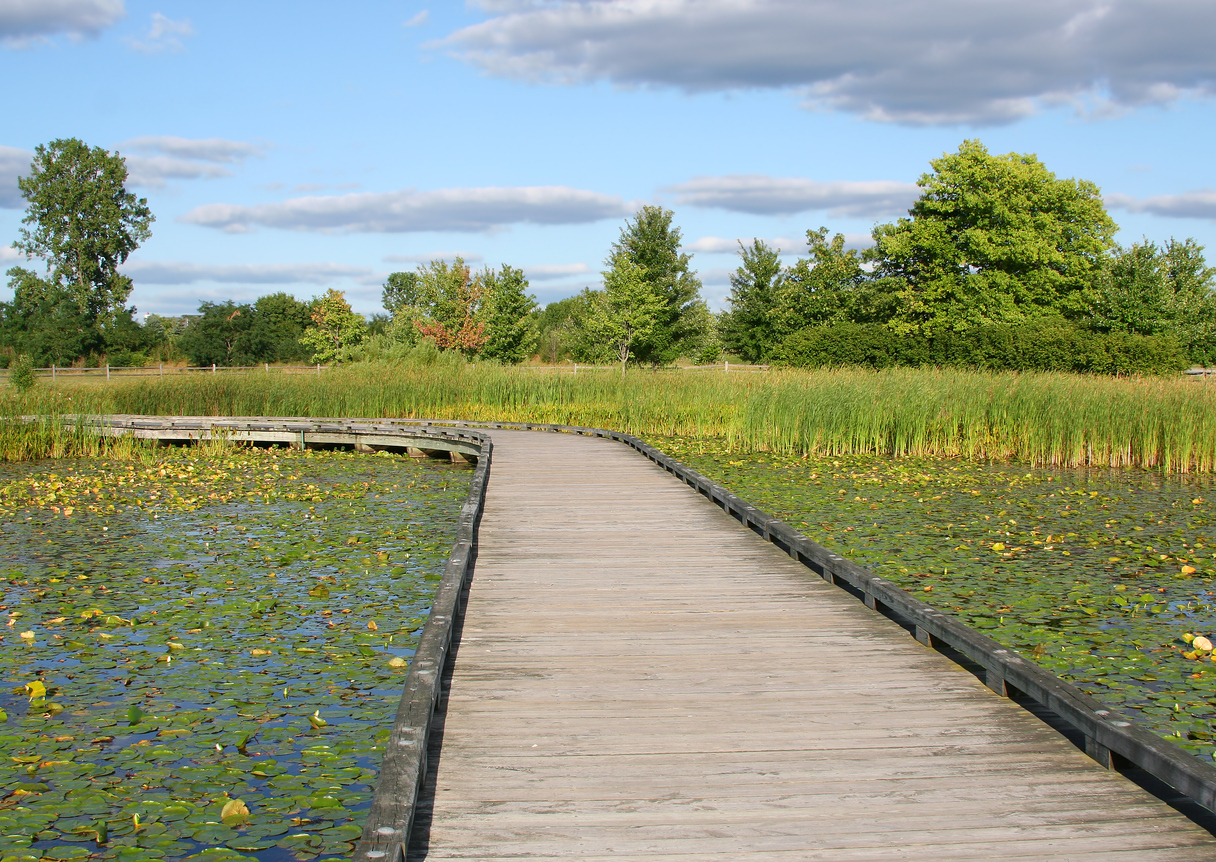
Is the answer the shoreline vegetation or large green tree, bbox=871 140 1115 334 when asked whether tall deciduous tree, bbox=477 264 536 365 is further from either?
the shoreline vegetation

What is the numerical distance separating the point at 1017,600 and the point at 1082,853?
3657 millimetres

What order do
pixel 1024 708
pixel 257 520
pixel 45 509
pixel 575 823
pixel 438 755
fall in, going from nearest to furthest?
pixel 575 823 → pixel 438 755 → pixel 1024 708 → pixel 257 520 → pixel 45 509

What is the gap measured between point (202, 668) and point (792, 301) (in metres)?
34.4

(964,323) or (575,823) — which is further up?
(964,323)

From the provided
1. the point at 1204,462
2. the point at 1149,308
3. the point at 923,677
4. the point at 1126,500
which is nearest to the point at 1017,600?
the point at 923,677

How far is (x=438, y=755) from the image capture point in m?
3.08

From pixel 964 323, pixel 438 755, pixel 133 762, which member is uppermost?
pixel 964 323

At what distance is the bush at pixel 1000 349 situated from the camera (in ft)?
77.5

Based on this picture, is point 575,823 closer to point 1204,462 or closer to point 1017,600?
point 1017,600

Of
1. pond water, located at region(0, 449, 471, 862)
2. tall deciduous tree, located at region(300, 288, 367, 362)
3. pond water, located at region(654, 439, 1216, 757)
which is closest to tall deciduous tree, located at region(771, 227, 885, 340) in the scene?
tall deciduous tree, located at region(300, 288, 367, 362)

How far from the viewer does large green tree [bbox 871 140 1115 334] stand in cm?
3033

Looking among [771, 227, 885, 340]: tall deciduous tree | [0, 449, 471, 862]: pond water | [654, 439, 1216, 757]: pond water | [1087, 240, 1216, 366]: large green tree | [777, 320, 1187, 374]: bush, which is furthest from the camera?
[771, 227, 885, 340]: tall deciduous tree

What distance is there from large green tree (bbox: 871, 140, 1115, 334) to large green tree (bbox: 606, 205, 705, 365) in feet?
30.3

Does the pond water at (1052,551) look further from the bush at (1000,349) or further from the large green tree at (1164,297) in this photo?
the large green tree at (1164,297)
